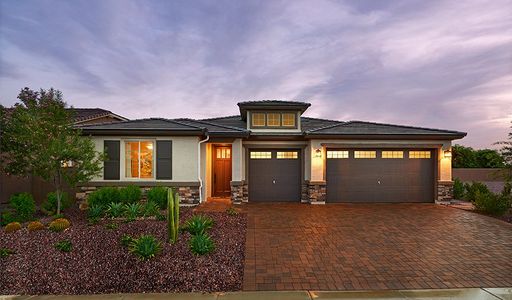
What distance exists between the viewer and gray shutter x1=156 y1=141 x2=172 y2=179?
1058 cm

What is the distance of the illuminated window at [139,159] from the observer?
1073 centimetres

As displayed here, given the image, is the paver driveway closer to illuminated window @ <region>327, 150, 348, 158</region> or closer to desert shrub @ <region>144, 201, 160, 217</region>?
desert shrub @ <region>144, 201, 160, 217</region>

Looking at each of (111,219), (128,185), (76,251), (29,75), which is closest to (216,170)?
(128,185)

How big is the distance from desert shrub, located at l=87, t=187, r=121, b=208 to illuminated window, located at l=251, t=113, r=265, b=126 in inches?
270

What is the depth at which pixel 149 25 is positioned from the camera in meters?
13.2

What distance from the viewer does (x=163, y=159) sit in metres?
10.6

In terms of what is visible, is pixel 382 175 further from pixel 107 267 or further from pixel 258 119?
pixel 107 267

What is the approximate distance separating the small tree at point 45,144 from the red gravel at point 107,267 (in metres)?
2.24

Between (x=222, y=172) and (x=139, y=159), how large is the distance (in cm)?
420

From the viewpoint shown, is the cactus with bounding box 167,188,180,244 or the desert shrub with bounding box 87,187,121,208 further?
the desert shrub with bounding box 87,187,121,208

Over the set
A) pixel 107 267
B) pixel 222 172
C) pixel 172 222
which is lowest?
pixel 107 267

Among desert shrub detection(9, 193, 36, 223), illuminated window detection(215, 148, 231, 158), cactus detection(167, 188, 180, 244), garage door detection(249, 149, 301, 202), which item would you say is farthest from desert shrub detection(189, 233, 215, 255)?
illuminated window detection(215, 148, 231, 158)

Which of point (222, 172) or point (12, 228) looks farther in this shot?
point (222, 172)

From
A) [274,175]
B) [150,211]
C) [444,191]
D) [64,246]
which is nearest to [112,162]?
[150,211]
